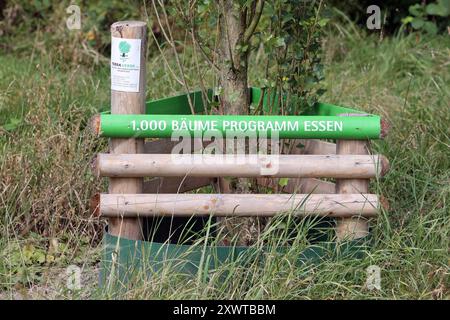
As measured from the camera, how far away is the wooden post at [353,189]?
4.09m

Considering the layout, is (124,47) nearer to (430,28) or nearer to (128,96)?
(128,96)

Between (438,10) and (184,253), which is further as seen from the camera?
(438,10)

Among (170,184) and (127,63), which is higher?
(127,63)

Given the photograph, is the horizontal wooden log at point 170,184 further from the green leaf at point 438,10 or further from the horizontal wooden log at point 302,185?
the green leaf at point 438,10

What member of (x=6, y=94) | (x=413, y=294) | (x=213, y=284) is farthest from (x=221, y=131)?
(x=6, y=94)

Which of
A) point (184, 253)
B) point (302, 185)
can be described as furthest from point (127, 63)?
point (302, 185)

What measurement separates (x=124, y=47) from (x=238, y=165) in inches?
27.3

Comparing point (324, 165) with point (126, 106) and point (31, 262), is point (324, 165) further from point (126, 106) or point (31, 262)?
point (31, 262)

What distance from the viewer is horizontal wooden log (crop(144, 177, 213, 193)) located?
4473 mm

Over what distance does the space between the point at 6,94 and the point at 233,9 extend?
5.70 ft

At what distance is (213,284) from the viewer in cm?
380

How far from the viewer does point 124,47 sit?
407cm

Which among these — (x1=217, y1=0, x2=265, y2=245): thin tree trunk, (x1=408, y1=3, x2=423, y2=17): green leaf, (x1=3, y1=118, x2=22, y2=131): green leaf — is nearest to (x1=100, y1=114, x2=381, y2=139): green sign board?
(x1=217, y1=0, x2=265, y2=245): thin tree trunk

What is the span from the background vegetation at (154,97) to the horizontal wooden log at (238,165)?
28cm
